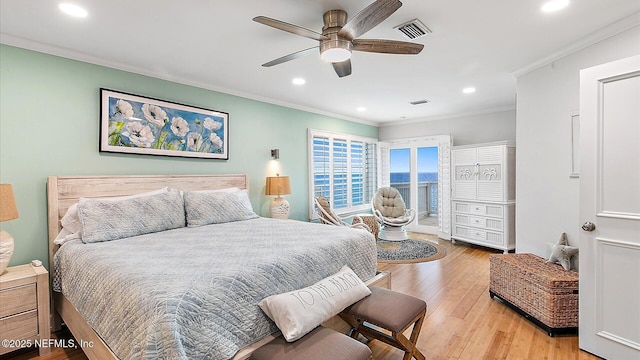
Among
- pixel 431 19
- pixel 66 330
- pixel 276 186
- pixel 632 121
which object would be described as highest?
pixel 431 19

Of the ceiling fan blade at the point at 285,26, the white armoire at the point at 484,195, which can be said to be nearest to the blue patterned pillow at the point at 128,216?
the ceiling fan blade at the point at 285,26

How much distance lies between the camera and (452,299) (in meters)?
3.04

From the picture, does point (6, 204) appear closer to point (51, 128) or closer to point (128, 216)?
point (128, 216)

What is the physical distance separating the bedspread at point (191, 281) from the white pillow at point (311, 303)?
0.09 m

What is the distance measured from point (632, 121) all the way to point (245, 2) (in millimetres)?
2624

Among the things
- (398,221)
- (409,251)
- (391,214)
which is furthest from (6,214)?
(391,214)

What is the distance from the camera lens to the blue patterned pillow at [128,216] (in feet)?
7.80

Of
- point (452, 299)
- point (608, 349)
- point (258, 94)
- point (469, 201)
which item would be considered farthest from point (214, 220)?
point (469, 201)

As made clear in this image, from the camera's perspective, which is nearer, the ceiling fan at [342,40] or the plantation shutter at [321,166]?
the ceiling fan at [342,40]

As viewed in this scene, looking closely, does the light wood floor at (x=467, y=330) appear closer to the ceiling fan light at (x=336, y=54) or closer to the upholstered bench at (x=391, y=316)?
the upholstered bench at (x=391, y=316)

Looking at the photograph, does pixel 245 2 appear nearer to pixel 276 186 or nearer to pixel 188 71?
pixel 188 71

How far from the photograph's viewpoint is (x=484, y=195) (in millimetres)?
4863

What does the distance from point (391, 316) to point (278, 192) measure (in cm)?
267

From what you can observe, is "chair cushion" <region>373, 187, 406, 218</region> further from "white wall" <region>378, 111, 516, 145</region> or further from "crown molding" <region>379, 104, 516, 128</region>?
"crown molding" <region>379, 104, 516, 128</region>
